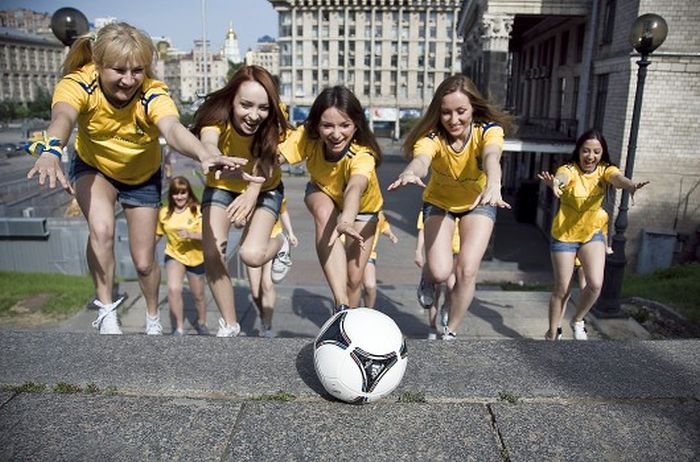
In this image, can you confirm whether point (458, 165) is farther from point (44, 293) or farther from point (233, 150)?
point (44, 293)

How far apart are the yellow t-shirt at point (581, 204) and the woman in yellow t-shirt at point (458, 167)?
1.36 m

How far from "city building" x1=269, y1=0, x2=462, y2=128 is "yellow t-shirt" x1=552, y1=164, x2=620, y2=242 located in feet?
263

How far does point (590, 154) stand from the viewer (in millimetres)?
5707

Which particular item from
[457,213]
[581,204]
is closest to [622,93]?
[581,204]

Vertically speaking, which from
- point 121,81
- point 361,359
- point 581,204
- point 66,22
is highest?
point 66,22

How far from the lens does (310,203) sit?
15.8ft

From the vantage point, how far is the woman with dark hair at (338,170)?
4383 mm

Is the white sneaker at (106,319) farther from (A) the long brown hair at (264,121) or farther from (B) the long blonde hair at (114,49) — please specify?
(B) the long blonde hair at (114,49)

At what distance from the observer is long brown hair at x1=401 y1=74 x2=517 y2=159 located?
15.2 ft

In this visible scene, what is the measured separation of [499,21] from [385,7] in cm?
7273

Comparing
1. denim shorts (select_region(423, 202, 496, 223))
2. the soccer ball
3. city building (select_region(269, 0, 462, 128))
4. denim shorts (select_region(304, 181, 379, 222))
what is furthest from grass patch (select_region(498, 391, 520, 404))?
city building (select_region(269, 0, 462, 128))

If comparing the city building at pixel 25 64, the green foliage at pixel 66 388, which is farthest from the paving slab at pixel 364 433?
the city building at pixel 25 64

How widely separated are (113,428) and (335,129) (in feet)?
8.48

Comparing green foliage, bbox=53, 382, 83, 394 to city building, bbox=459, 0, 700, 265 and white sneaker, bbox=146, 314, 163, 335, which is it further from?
city building, bbox=459, 0, 700, 265
